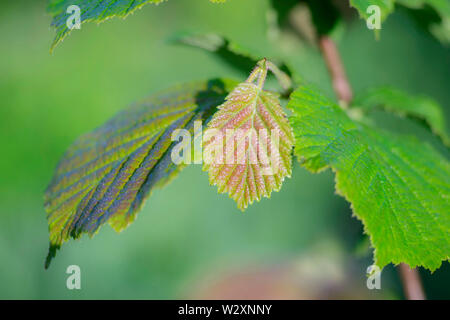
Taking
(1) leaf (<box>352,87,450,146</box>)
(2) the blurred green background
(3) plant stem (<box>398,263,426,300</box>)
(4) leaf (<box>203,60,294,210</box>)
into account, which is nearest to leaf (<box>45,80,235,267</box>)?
(4) leaf (<box>203,60,294,210</box>)

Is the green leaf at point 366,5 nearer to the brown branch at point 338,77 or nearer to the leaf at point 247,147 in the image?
the leaf at point 247,147

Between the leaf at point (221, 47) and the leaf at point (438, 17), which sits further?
the leaf at point (438, 17)

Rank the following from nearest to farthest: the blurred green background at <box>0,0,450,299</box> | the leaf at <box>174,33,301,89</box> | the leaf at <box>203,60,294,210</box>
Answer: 1. the leaf at <box>203,60,294,210</box>
2. the leaf at <box>174,33,301,89</box>
3. the blurred green background at <box>0,0,450,299</box>

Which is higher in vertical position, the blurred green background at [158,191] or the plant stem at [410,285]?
the blurred green background at [158,191]

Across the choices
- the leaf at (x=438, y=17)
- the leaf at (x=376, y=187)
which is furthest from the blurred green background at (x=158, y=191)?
the leaf at (x=376, y=187)

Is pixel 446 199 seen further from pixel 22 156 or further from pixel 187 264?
pixel 22 156

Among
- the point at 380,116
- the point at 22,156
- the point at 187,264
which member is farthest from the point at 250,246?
the point at 22,156

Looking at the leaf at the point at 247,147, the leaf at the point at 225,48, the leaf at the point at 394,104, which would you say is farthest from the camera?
the leaf at the point at 394,104

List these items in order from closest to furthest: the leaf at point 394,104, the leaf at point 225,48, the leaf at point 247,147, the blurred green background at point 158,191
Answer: the leaf at point 247,147, the leaf at point 225,48, the leaf at point 394,104, the blurred green background at point 158,191

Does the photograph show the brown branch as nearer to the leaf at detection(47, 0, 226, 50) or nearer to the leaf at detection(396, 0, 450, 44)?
the leaf at detection(396, 0, 450, 44)
